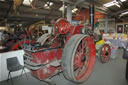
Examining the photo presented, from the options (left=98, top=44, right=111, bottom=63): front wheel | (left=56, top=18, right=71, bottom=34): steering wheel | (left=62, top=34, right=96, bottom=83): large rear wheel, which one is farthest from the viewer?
(left=98, top=44, right=111, bottom=63): front wheel

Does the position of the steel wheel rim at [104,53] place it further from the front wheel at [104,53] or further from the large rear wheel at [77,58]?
the large rear wheel at [77,58]

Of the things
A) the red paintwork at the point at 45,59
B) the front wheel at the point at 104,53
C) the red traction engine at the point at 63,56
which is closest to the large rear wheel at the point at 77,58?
the red traction engine at the point at 63,56

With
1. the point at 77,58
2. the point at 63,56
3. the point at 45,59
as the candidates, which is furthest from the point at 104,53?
the point at 45,59

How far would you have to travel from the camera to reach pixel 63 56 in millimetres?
1604

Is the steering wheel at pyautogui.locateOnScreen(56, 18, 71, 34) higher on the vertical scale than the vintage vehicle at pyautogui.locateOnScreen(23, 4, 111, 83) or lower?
higher

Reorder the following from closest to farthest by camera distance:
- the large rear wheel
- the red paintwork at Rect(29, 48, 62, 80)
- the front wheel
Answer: the large rear wheel → the red paintwork at Rect(29, 48, 62, 80) → the front wheel

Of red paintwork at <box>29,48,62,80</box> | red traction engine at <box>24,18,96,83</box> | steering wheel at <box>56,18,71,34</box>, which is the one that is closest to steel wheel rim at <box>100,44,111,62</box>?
red traction engine at <box>24,18,96,83</box>

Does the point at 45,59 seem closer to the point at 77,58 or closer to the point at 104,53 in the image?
the point at 77,58

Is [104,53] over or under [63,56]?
under

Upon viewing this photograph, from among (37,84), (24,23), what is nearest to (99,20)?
(24,23)

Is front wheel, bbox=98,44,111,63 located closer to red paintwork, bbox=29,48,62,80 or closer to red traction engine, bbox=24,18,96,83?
red traction engine, bbox=24,18,96,83

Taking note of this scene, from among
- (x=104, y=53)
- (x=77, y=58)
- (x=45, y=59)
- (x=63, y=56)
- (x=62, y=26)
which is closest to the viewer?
(x=63, y=56)

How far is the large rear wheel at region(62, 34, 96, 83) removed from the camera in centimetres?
151

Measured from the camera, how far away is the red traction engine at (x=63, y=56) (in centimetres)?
Answer: 156
